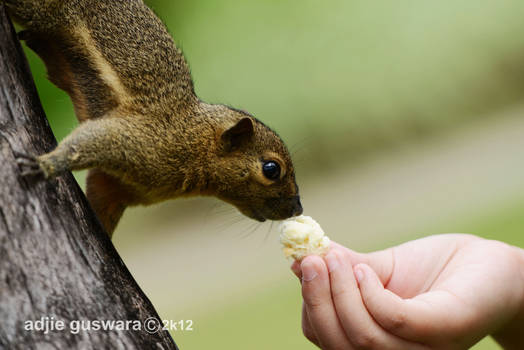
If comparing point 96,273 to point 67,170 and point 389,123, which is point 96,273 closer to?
point 67,170

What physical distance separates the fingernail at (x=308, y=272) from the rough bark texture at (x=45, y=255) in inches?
14.2

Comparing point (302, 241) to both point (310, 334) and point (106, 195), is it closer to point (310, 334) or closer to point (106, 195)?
point (310, 334)

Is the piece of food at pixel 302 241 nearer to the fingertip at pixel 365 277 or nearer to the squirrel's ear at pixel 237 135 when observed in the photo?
the fingertip at pixel 365 277

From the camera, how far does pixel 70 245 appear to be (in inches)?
47.9

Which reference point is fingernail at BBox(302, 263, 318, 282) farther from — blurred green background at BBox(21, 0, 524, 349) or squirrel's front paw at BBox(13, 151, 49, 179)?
blurred green background at BBox(21, 0, 524, 349)

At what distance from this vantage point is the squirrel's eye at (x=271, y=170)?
75.1 inches

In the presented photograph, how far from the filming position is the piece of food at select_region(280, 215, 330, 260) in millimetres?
1593

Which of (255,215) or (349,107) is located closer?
(255,215)

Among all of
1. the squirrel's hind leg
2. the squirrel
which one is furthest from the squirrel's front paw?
the squirrel's hind leg

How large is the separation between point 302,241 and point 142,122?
→ 1.88 ft
